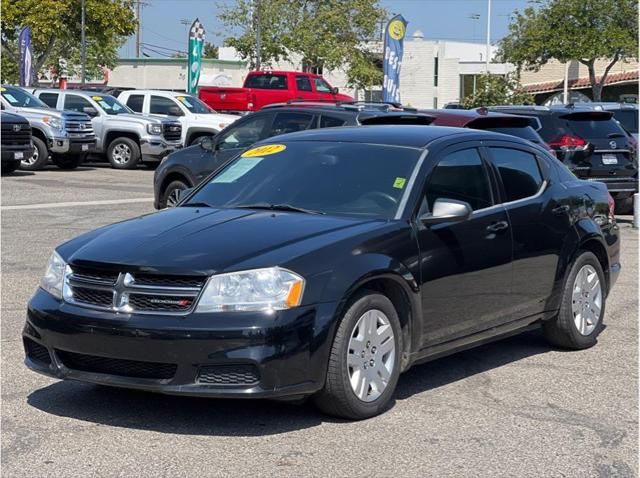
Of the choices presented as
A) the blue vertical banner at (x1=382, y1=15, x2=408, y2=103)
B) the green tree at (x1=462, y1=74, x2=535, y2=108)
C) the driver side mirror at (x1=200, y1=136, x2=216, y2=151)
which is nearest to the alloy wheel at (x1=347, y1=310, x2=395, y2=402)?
the driver side mirror at (x1=200, y1=136, x2=216, y2=151)

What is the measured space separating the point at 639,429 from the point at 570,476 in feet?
3.29

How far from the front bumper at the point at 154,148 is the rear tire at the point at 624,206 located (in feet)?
38.7

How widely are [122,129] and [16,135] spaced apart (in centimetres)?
440

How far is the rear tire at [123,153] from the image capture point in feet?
90.7

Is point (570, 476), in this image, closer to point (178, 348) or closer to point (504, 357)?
point (178, 348)

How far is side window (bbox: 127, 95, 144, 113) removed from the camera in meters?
30.5

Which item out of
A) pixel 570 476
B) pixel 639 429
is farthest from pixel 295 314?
pixel 639 429

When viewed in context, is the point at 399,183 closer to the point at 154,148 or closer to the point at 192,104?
the point at 154,148

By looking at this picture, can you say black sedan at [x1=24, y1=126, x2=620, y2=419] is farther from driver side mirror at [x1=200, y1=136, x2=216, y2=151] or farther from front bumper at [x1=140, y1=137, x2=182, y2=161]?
front bumper at [x1=140, y1=137, x2=182, y2=161]

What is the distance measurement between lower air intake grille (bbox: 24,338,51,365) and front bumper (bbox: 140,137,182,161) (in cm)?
2111

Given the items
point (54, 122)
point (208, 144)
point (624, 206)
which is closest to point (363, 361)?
point (208, 144)

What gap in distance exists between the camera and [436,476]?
5.37m

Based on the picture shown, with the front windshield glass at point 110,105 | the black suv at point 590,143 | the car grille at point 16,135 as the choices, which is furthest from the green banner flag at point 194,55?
the black suv at point 590,143

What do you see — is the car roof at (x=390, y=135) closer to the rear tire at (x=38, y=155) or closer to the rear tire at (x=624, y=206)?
the rear tire at (x=624, y=206)
